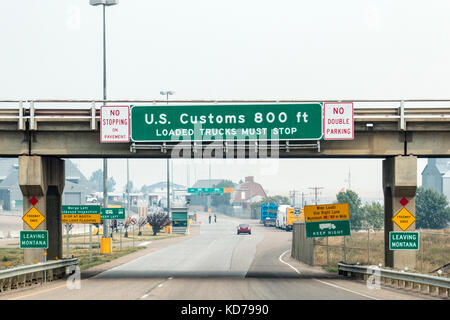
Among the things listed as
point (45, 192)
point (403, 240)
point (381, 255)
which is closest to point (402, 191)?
point (403, 240)

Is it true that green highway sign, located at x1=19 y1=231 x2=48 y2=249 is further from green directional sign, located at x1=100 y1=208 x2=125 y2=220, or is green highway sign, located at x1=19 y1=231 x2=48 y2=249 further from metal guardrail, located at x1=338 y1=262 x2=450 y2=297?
green directional sign, located at x1=100 y1=208 x2=125 y2=220

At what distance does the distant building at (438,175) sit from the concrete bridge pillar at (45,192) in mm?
155011

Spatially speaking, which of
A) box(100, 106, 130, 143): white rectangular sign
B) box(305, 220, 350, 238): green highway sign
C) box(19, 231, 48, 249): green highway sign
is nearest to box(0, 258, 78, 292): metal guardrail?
box(19, 231, 48, 249): green highway sign

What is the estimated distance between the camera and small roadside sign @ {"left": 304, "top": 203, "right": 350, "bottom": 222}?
3425cm

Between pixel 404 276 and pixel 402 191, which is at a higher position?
pixel 402 191

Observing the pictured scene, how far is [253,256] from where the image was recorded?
170 ft

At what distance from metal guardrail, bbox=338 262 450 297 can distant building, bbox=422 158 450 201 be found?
498ft

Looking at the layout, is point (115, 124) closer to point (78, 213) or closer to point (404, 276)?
point (78, 213)

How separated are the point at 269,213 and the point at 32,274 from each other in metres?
98.0

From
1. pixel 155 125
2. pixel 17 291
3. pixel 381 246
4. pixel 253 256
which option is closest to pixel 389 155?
pixel 155 125

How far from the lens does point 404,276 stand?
80.8 feet

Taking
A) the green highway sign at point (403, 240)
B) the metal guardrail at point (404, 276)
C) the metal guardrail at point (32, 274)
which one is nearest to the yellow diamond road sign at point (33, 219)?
the metal guardrail at point (32, 274)

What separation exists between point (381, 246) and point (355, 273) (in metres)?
27.9

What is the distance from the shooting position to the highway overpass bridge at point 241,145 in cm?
2909
